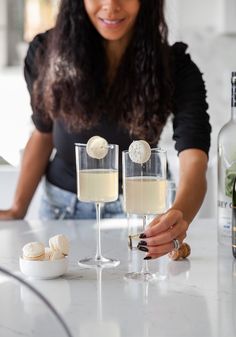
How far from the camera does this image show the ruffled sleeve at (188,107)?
65.8 inches

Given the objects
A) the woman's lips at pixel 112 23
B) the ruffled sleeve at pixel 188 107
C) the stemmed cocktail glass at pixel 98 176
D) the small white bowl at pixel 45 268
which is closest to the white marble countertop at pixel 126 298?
the small white bowl at pixel 45 268

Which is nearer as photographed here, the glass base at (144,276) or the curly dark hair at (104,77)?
the glass base at (144,276)

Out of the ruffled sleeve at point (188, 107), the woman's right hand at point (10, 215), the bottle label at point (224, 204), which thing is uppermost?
the ruffled sleeve at point (188, 107)

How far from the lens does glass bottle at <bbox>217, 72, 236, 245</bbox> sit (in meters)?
1.41

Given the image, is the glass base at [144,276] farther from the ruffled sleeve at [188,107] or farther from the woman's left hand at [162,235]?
the ruffled sleeve at [188,107]

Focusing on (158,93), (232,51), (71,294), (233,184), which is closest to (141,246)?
(71,294)

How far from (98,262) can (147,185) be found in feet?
0.65

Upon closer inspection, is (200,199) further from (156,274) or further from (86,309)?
(86,309)

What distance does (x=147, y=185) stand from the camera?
47.6 inches

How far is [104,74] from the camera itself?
1.94 m

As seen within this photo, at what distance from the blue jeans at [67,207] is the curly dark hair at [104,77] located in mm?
204

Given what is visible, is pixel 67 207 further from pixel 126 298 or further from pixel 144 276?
pixel 126 298

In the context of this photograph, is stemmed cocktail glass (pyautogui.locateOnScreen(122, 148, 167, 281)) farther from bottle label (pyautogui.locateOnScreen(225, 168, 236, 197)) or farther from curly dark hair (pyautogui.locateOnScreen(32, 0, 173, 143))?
A: curly dark hair (pyautogui.locateOnScreen(32, 0, 173, 143))

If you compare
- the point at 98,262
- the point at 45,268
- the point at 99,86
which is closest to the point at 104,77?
the point at 99,86
